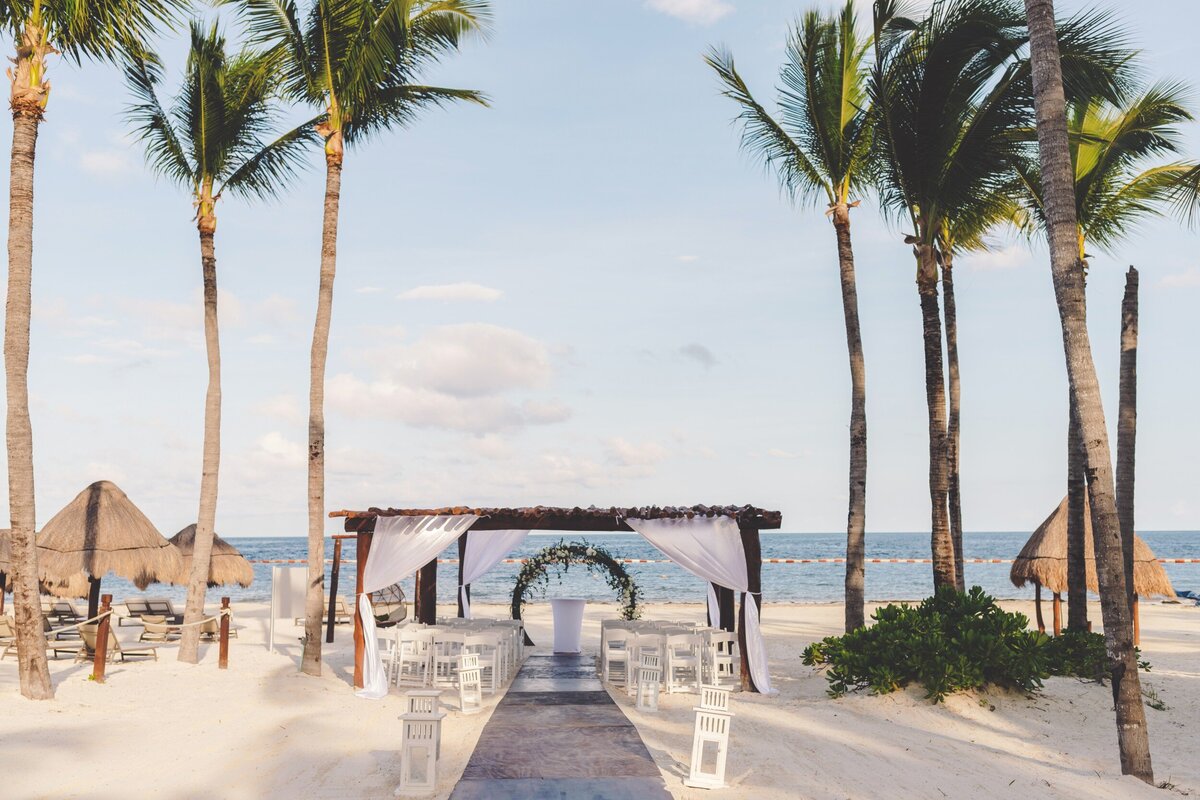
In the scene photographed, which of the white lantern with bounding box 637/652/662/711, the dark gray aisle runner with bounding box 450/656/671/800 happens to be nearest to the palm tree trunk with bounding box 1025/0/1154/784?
the dark gray aisle runner with bounding box 450/656/671/800

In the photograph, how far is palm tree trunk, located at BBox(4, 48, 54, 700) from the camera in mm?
10672

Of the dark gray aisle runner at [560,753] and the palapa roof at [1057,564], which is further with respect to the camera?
the palapa roof at [1057,564]

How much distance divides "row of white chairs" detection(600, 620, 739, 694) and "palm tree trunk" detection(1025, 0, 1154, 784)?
5063 mm

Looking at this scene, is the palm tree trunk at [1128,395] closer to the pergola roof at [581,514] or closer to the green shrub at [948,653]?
the green shrub at [948,653]

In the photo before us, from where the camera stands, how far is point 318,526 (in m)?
13.5

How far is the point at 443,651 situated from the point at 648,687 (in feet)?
13.2

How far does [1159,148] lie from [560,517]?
956cm

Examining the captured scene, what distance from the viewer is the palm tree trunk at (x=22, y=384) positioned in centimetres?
1067

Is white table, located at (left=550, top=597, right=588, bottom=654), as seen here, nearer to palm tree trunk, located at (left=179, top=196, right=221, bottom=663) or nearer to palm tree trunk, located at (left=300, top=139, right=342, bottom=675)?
palm tree trunk, located at (left=300, top=139, right=342, bottom=675)

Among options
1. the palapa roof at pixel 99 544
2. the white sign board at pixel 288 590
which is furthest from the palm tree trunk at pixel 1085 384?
the white sign board at pixel 288 590

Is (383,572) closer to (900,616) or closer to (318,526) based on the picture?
(318,526)

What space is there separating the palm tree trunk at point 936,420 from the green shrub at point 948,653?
84cm

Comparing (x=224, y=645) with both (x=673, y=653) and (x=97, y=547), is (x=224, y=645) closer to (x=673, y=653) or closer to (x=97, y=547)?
(x=97, y=547)

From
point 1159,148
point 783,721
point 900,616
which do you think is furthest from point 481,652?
point 1159,148
